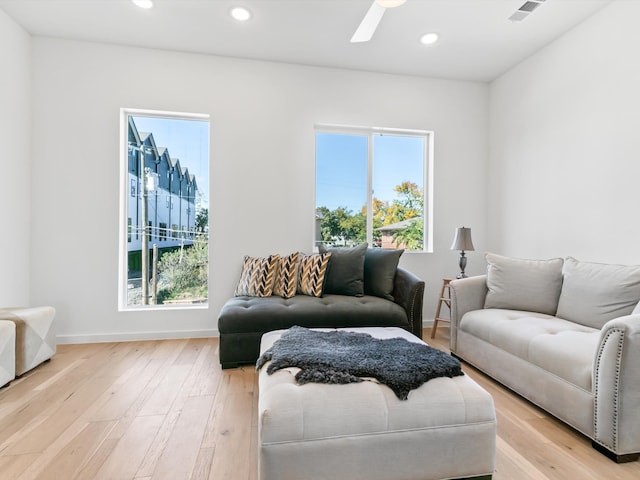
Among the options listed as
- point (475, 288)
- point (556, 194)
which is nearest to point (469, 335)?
point (475, 288)

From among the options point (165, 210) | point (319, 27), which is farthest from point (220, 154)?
point (319, 27)

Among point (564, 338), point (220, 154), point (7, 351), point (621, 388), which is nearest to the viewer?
point (621, 388)

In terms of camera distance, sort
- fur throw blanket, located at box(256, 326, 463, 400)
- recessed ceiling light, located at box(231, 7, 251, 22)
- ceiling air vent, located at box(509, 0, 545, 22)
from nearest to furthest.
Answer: fur throw blanket, located at box(256, 326, 463, 400) < ceiling air vent, located at box(509, 0, 545, 22) < recessed ceiling light, located at box(231, 7, 251, 22)

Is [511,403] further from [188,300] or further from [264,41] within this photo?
[264,41]

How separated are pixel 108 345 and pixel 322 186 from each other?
2658 mm

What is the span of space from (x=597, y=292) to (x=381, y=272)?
1554 millimetres

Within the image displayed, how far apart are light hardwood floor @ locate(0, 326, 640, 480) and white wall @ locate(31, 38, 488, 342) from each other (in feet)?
2.98

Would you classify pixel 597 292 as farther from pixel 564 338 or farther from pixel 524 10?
pixel 524 10

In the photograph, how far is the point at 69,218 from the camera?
3.11 meters

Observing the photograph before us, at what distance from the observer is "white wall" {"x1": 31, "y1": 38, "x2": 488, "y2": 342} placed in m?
3.08

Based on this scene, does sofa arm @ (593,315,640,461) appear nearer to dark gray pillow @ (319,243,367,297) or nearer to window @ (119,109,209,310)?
dark gray pillow @ (319,243,367,297)

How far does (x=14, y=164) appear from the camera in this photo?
2.83 m

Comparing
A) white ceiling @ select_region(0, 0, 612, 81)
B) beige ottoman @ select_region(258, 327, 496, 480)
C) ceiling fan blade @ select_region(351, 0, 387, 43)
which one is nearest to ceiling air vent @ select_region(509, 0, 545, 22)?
white ceiling @ select_region(0, 0, 612, 81)

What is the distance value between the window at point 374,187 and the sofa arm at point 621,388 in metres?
2.40
